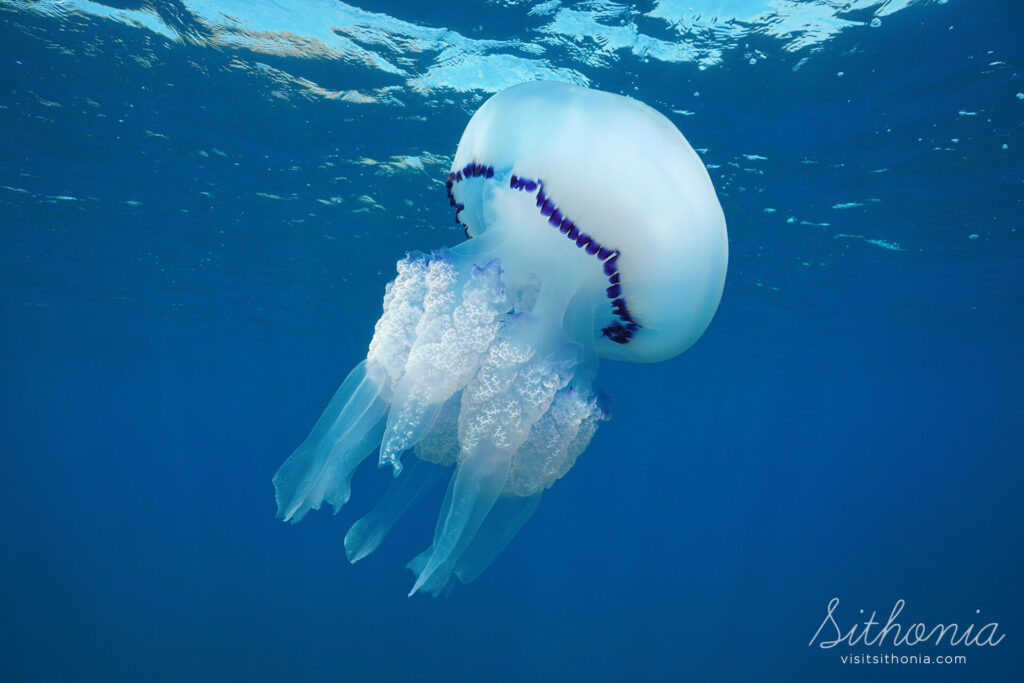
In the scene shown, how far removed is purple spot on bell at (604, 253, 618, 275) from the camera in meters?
1.95

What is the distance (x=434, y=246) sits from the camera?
37.5 feet

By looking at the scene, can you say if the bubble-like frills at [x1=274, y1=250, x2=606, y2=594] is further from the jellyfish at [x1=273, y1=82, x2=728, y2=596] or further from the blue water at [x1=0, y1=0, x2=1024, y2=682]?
the blue water at [x1=0, y1=0, x2=1024, y2=682]

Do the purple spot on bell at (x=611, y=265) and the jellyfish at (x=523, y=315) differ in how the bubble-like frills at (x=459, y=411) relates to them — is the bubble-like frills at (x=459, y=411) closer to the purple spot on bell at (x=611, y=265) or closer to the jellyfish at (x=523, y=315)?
the jellyfish at (x=523, y=315)

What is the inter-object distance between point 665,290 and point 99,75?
22.2ft

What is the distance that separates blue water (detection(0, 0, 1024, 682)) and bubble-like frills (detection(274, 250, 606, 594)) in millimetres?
3706

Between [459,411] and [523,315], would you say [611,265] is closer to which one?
[523,315]

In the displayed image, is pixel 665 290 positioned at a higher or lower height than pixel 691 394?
higher

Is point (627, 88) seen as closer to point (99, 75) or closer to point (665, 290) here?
point (665, 290)

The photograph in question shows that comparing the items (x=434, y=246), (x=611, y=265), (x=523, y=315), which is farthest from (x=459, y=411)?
(x=434, y=246)

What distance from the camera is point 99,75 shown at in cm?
613

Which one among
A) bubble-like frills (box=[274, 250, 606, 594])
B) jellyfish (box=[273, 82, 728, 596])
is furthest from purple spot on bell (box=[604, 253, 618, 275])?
bubble-like frills (box=[274, 250, 606, 594])

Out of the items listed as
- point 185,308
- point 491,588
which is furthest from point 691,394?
point 185,308

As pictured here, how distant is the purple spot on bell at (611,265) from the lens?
1955 millimetres

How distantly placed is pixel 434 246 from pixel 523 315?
9666 mm
